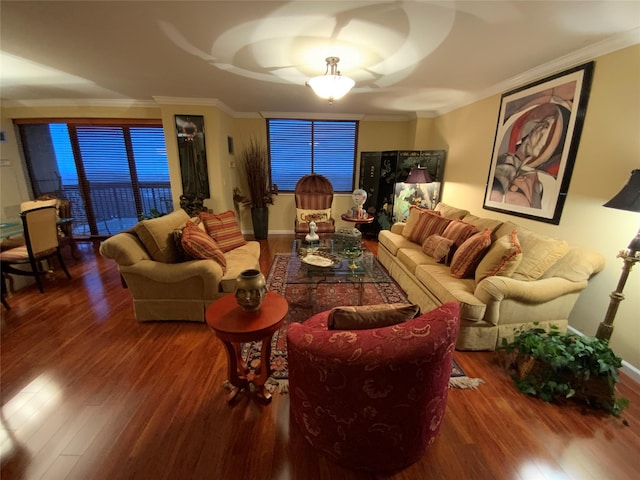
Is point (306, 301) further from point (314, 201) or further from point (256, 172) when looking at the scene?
point (256, 172)

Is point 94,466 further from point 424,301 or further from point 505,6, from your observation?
point 505,6

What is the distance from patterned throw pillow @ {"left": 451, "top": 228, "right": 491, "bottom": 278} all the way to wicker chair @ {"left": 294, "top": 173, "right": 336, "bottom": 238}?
89.7 inches

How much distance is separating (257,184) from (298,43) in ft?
10.1

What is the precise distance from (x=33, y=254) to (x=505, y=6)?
4.71 m

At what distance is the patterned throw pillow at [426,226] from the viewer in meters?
3.06

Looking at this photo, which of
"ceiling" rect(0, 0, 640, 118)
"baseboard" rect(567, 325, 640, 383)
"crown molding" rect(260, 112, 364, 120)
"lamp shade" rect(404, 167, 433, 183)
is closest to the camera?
"ceiling" rect(0, 0, 640, 118)

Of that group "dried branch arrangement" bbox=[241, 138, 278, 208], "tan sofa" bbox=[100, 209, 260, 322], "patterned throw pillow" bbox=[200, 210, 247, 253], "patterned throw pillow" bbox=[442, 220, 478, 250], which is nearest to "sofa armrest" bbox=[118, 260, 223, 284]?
"tan sofa" bbox=[100, 209, 260, 322]

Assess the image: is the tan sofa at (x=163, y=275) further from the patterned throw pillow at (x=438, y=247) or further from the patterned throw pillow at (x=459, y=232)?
the patterned throw pillow at (x=459, y=232)

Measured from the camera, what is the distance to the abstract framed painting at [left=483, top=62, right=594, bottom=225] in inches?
87.0

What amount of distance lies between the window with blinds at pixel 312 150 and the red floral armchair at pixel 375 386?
4462mm

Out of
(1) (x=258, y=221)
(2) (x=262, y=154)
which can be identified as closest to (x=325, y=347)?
(1) (x=258, y=221)

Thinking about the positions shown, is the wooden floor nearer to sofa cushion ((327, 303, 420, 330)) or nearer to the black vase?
sofa cushion ((327, 303, 420, 330))

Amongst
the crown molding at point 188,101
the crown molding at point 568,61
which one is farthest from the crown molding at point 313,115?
the crown molding at point 568,61

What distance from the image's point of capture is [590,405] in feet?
5.17
